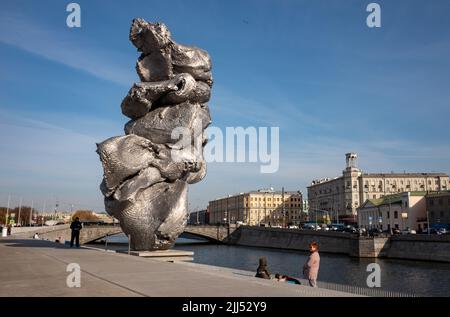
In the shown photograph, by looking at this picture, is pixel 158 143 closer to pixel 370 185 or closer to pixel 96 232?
pixel 96 232

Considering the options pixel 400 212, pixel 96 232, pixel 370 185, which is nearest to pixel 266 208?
pixel 370 185

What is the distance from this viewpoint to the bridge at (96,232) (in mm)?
58531

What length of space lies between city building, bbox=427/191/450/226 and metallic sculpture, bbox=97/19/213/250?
223 ft

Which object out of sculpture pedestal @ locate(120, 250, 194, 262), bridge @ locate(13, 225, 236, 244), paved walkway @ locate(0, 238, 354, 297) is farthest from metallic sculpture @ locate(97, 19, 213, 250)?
bridge @ locate(13, 225, 236, 244)

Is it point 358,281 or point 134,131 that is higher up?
point 134,131

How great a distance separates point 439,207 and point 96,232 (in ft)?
187

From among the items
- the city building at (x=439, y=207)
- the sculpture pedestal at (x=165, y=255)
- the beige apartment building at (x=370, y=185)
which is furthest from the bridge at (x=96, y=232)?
the beige apartment building at (x=370, y=185)

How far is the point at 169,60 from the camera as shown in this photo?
68.2 ft

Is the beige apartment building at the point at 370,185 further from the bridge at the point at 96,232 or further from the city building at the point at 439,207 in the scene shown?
the bridge at the point at 96,232

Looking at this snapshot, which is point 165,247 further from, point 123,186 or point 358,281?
point 358,281

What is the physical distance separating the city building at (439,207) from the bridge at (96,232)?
34.8m

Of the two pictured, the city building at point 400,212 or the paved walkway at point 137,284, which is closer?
the paved walkway at point 137,284
